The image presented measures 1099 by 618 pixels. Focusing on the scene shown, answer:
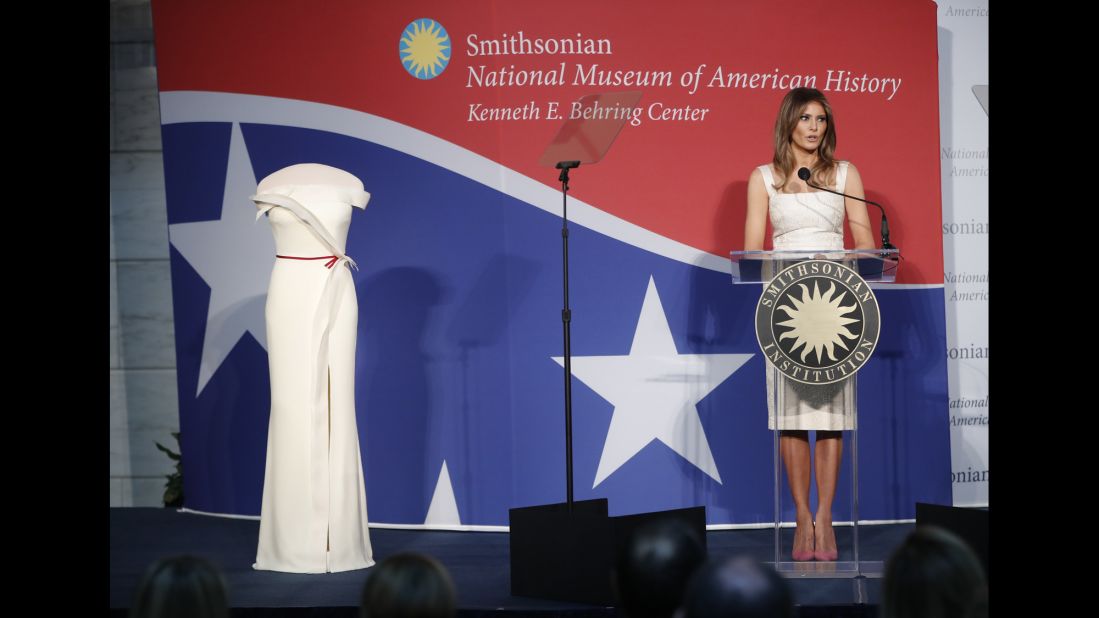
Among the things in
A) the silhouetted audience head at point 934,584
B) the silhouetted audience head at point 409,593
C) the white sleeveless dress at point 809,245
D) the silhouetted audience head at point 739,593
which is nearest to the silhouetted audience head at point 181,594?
the silhouetted audience head at point 409,593

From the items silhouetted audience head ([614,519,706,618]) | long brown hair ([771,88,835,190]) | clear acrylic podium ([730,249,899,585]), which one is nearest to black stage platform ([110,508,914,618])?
clear acrylic podium ([730,249,899,585])

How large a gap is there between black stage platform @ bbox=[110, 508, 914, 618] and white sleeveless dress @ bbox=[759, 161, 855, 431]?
531 mm

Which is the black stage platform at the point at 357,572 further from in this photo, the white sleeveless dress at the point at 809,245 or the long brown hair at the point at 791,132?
the long brown hair at the point at 791,132

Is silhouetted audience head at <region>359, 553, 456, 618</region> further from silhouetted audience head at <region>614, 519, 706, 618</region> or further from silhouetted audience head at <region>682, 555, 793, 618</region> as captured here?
silhouetted audience head at <region>682, 555, 793, 618</region>

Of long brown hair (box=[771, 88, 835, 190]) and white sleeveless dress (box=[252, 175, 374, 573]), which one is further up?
long brown hair (box=[771, 88, 835, 190])

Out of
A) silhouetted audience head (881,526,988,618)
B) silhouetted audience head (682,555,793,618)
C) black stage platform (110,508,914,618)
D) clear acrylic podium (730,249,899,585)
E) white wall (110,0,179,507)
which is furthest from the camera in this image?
white wall (110,0,179,507)

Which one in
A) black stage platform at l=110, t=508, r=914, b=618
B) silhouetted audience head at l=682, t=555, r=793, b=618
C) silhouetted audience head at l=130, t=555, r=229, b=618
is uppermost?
silhouetted audience head at l=682, t=555, r=793, b=618

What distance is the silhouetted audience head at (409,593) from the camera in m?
1.61

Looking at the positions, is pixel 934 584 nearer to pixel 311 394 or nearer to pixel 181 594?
pixel 181 594

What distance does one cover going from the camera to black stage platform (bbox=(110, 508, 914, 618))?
3.58 m

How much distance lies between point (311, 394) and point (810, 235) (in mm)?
1925

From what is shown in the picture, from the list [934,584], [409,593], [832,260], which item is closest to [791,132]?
[832,260]

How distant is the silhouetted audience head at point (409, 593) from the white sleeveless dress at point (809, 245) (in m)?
2.68
